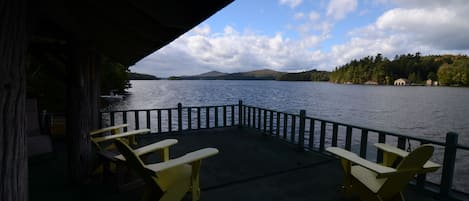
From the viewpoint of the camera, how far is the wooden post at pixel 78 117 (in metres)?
3.08

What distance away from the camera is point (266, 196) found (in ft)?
10.1

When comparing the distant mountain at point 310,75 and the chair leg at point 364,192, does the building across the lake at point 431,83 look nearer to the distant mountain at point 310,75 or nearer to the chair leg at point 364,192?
the distant mountain at point 310,75

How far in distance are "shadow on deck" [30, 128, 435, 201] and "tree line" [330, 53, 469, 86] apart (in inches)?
2709

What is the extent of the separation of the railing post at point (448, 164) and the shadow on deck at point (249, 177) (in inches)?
7.1

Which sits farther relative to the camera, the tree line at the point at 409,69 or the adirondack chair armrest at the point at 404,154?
the tree line at the point at 409,69

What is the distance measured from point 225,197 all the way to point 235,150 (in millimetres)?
1906

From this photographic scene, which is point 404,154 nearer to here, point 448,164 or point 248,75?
point 448,164

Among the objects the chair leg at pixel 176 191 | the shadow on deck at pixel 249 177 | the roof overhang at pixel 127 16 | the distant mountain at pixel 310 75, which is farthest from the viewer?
the distant mountain at pixel 310 75

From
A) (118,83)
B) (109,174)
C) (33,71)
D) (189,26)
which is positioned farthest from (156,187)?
(118,83)

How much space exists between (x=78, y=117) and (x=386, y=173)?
3.43 m

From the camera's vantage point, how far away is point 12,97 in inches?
44.6

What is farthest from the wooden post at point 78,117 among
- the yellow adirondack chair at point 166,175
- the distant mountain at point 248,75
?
the distant mountain at point 248,75

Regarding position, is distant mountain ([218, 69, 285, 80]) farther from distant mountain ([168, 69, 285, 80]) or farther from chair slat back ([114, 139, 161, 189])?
chair slat back ([114, 139, 161, 189])

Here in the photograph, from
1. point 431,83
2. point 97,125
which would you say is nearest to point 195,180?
point 97,125
